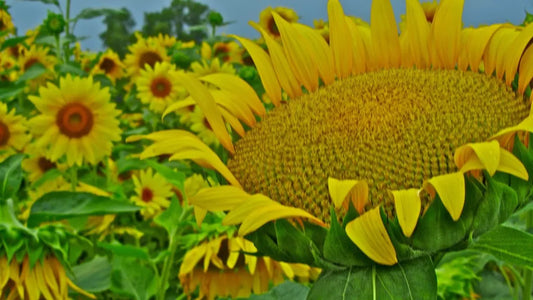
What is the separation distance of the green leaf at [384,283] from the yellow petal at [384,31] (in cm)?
30

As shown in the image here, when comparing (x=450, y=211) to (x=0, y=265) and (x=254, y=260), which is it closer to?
(x=0, y=265)

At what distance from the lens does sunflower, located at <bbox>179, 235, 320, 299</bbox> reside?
1374 mm

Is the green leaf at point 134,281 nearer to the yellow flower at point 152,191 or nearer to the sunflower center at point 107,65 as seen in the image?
the yellow flower at point 152,191

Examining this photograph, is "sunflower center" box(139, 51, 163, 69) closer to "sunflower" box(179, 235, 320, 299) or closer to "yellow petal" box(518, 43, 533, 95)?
"sunflower" box(179, 235, 320, 299)

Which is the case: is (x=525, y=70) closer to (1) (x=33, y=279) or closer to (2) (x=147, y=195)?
(1) (x=33, y=279)

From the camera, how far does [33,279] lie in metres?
1.04

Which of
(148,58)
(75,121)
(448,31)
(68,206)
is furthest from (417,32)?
(148,58)

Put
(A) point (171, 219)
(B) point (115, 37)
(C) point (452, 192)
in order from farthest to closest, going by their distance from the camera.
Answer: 1. (B) point (115, 37)
2. (A) point (171, 219)
3. (C) point (452, 192)

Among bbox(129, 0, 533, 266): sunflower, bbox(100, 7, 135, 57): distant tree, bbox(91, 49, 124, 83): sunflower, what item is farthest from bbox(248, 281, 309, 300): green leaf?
bbox(100, 7, 135, 57): distant tree

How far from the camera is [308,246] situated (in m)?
0.55

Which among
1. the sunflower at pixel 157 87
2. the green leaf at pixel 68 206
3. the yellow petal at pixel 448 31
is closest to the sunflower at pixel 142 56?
the sunflower at pixel 157 87

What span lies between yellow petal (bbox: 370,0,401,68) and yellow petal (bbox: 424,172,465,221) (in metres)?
0.28

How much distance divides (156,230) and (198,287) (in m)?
0.66

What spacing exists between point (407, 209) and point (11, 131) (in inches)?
72.1
